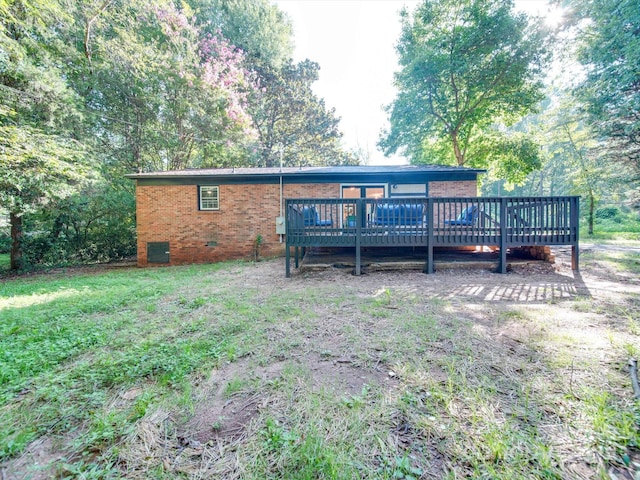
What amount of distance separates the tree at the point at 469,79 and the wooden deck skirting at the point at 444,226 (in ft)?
33.0

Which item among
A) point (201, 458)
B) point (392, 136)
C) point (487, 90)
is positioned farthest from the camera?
point (392, 136)

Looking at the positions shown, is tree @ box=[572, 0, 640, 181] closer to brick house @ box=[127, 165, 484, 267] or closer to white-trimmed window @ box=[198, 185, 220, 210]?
brick house @ box=[127, 165, 484, 267]

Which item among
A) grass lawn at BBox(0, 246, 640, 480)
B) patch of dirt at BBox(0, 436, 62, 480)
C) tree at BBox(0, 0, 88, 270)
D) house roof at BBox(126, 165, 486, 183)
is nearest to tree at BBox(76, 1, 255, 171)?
tree at BBox(0, 0, 88, 270)

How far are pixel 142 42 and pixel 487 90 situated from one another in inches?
645

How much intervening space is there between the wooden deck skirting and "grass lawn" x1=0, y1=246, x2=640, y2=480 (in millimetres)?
2249

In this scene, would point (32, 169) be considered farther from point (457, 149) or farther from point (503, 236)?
point (457, 149)

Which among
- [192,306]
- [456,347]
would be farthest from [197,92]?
[456,347]

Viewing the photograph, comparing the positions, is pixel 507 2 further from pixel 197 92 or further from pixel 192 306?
pixel 192 306

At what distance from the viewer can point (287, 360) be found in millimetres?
2531

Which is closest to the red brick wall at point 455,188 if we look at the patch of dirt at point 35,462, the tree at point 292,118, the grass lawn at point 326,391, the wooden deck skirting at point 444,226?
the wooden deck skirting at point 444,226

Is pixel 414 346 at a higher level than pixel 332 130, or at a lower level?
lower

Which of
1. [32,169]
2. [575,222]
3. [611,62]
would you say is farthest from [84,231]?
[611,62]

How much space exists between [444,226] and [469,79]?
11994 millimetres

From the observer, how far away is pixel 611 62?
327 inches
